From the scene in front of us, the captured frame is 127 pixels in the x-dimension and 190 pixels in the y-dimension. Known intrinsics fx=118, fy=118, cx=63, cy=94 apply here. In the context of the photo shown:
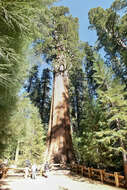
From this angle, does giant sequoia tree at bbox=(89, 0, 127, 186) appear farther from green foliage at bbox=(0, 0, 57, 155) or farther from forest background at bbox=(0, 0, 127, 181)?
green foliage at bbox=(0, 0, 57, 155)

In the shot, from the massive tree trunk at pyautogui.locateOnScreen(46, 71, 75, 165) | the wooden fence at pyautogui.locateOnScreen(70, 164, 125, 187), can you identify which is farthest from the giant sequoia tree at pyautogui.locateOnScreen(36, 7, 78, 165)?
the wooden fence at pyautogui.locateOnScreen(70, 164, 125, 187)

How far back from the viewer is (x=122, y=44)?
14.2m

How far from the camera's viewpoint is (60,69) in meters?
13.1

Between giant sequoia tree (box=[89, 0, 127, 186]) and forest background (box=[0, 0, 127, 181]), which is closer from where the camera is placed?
forest background (box=[0, 0, 127, 181])

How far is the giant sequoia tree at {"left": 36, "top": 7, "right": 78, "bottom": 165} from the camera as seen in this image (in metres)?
9.30

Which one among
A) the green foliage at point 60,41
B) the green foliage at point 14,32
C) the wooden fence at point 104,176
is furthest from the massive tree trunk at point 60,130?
the green foliage at point 14,32

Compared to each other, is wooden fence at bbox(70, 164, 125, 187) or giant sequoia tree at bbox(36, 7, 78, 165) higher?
giant sequoia tree at bbox(36, 7, 78, 165)

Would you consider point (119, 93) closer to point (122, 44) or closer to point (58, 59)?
point (58, 59)

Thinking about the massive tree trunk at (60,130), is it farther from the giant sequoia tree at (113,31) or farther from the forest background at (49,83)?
the giant sequoia tree at (113,31)

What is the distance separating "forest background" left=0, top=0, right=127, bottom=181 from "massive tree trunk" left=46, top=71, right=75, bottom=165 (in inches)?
44.5

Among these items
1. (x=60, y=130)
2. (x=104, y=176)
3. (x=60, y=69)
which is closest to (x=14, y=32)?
(x=104, y=176)

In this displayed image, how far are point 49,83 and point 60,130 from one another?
1700 centimetres

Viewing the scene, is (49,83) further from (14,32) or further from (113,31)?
(14,32)

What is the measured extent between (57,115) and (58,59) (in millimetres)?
6292
